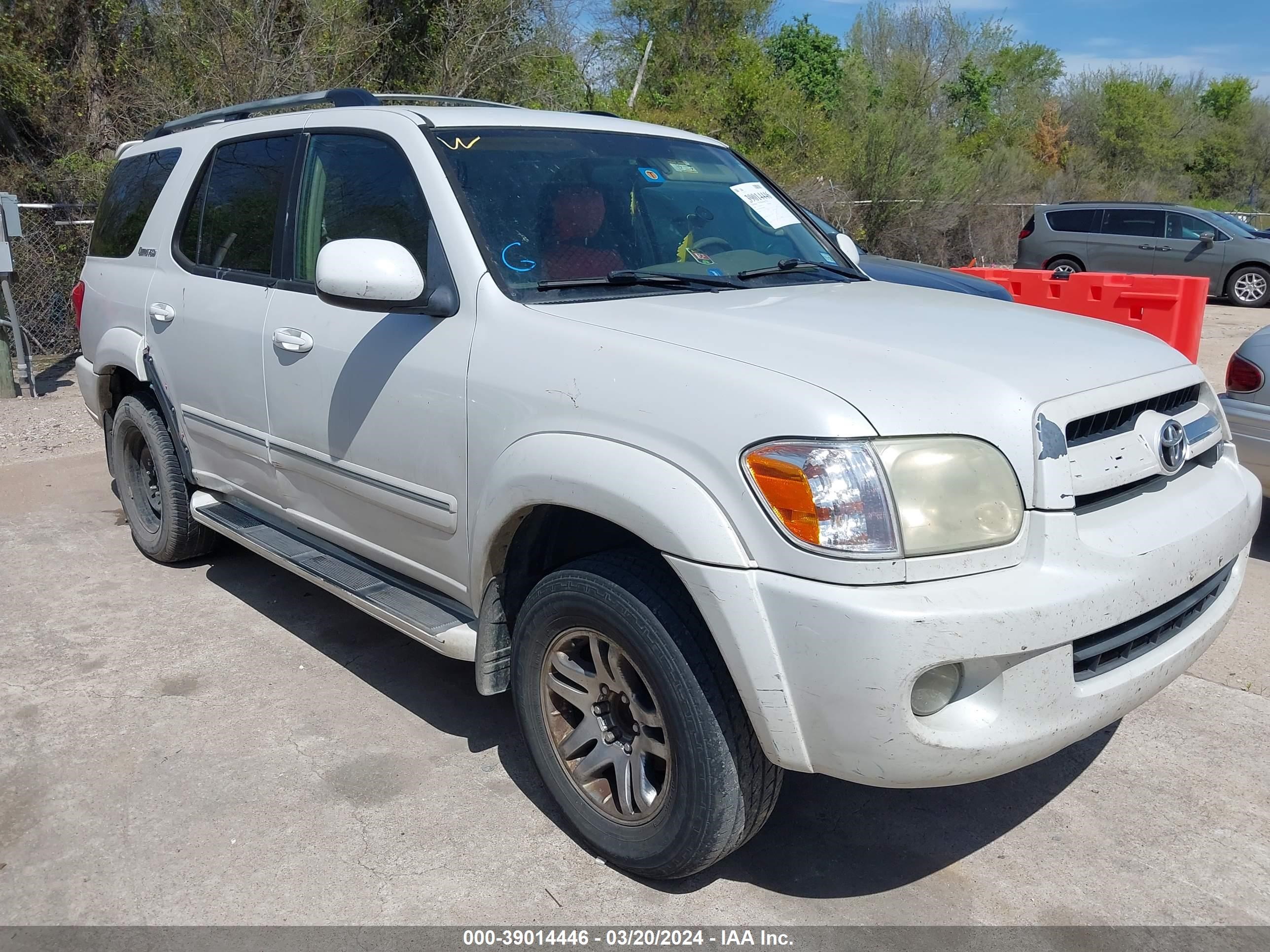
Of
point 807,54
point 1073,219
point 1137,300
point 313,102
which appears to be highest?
point 807,54

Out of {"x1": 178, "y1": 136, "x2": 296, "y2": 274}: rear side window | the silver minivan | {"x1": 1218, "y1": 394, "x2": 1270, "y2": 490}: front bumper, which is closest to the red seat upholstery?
{"x1": 178, "y1": 136, "x2": 296, "y2": 274}: rear side window

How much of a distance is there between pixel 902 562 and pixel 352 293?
1.71 metres

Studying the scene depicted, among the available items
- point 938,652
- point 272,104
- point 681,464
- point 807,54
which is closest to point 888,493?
point 938,652

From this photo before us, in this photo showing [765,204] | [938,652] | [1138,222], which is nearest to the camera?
[938,652]

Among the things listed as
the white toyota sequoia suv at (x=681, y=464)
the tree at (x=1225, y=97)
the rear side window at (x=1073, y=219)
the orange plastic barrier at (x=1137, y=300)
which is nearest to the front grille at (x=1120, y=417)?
the white toyota sequoia suv at (x=681, y=464)

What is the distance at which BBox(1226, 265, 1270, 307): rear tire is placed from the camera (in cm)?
1770

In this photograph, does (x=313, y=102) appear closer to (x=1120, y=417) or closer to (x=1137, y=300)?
(x=1120, y=417)

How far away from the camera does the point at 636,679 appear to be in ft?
9.02

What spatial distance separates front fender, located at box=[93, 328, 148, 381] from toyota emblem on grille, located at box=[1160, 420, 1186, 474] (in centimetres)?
405

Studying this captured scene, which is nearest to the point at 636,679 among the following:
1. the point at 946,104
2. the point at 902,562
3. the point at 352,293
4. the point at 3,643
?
the point at 902,562

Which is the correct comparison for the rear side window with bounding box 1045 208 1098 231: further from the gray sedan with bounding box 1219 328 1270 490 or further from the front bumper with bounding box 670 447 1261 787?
the front bumper with bounding box 670 447 1261 787

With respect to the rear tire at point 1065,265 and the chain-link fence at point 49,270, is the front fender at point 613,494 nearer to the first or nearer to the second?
the chain-link fence at point 49,270

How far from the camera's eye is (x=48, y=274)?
35.4 feet

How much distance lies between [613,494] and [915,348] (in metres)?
0.82
